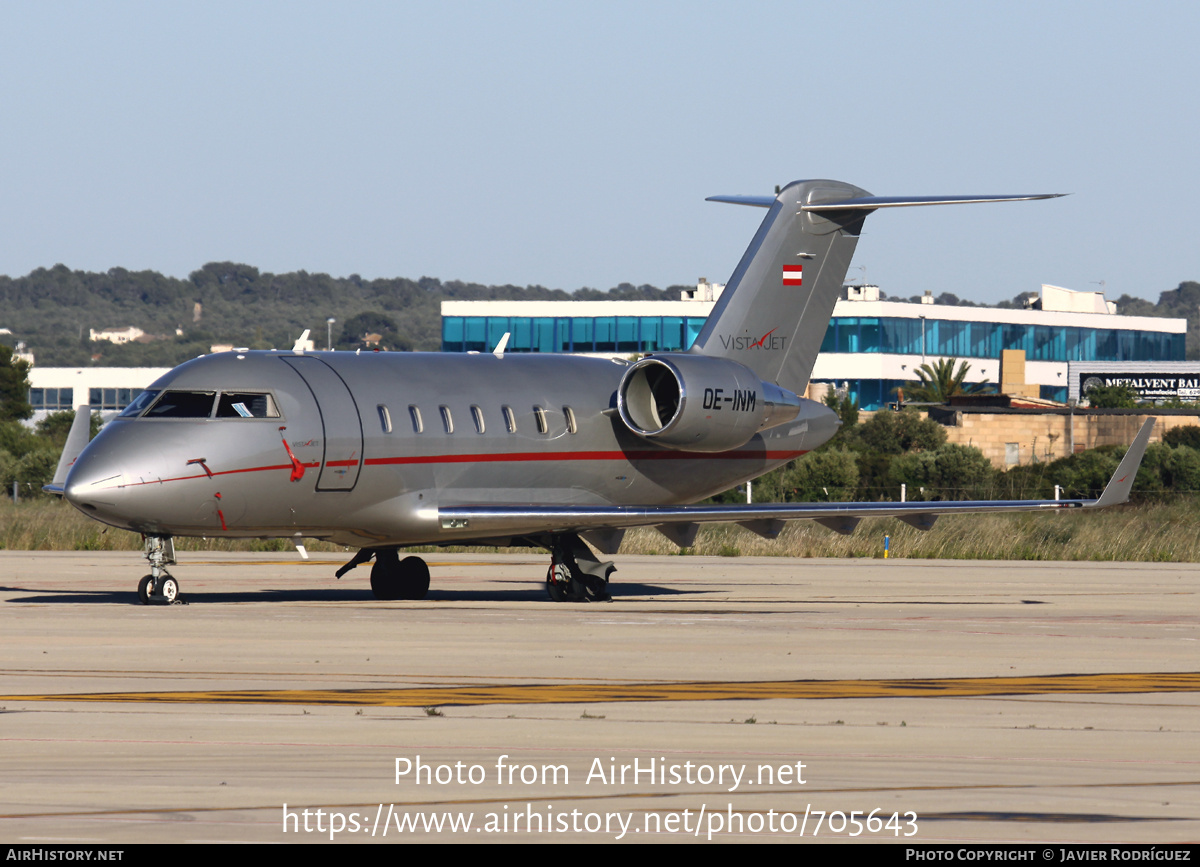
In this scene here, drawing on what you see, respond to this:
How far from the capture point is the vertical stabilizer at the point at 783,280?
28.3 metres

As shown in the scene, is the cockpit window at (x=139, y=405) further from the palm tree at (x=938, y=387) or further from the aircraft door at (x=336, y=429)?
the palm tree at (x=938, y=387)

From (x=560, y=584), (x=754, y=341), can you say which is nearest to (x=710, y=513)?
(x=560, y=584)

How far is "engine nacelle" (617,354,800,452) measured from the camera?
25656 mm

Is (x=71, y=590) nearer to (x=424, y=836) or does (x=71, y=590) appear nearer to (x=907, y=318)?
(x=424, y=836)

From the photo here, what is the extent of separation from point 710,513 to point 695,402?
2.73 m

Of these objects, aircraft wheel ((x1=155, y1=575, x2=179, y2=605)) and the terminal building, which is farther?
the terminal building

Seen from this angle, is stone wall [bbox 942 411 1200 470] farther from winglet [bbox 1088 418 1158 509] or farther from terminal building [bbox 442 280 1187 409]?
winglet [bbox 1088 418 1158 509]

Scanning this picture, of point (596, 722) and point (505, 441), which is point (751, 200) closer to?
point (505, 441)

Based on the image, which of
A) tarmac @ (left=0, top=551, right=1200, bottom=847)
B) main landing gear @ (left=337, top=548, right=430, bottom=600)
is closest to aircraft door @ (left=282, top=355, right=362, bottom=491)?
tarmac @ (left=0, top=551, right=1200, bottom=847)

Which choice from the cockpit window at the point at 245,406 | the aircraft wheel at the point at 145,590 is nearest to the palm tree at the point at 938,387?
the cockpit window at the point at 245,406

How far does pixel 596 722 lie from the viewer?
451 inches

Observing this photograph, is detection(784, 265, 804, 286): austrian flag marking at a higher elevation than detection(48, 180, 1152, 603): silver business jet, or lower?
higher

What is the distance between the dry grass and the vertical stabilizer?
10955 millimetres

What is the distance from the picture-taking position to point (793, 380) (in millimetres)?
29078
